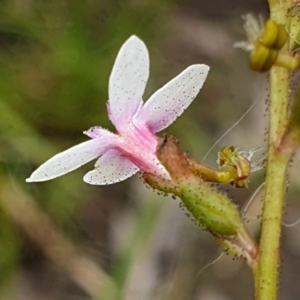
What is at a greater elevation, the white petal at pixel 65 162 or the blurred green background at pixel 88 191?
the blurred green background at pixel 88 191

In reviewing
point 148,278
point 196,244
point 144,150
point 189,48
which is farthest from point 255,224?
point 144,150

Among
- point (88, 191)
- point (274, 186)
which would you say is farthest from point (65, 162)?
point (88, 191)

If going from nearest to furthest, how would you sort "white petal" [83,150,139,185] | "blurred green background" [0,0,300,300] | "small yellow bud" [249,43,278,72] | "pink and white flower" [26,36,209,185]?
1. "small yellow bud" [249,43,278,72]
2. "pink and white flower" [26,36,209,185]
3. "white petal" [83,150,139,185]
4. "blurred green background" [0,0,300,300]

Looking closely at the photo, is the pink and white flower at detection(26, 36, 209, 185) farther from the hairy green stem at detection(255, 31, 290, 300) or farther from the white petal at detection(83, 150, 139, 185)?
the hairy green stem at detection(255, 31, 290, 300)

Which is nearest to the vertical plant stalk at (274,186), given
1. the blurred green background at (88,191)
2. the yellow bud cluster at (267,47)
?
the yellow bud cluster at (267,47)

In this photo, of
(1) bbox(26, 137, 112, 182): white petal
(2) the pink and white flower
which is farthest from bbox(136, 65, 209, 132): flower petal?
(1) bbox(26, 137, 112, 182): white petal

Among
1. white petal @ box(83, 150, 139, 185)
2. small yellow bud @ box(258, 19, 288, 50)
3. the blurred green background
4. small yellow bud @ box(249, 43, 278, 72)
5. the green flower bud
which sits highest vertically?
the blurred green background

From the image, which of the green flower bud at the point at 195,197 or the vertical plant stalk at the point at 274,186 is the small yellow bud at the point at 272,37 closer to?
the vertical plant stalk at the point at 274,186
